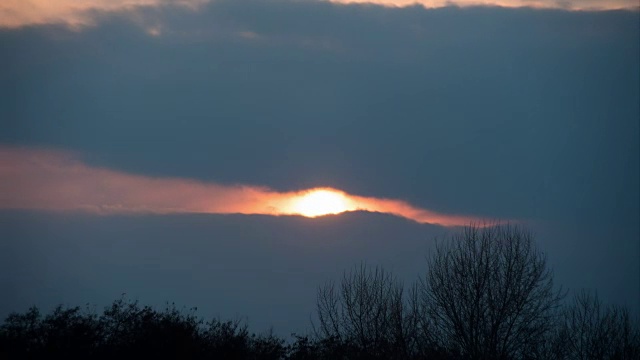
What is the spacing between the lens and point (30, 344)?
18.2m

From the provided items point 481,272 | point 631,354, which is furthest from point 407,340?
point 631,354

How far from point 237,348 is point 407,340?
1075 centimetres

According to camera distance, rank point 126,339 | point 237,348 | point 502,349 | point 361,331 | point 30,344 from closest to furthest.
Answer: point 30,344, point 126,339, point 237,348, point 502,349, point 361,331

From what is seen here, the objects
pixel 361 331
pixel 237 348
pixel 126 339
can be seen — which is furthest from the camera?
pixel 361 331

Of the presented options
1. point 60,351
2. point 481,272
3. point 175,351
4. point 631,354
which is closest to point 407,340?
point 481,272

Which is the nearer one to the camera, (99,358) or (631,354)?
(99,358)

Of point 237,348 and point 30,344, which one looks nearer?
point 30,344

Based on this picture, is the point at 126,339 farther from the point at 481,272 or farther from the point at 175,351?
the point at 481,272

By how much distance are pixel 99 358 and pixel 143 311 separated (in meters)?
1.76

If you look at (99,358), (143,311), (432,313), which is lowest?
(99,358)

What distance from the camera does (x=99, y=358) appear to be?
18.9 m

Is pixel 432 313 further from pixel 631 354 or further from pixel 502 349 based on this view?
pixel 631 354

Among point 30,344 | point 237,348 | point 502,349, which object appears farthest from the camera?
point 502,349

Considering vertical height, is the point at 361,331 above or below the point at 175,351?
above
